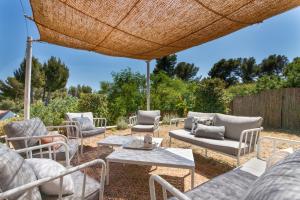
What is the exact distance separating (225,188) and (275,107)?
7492mm

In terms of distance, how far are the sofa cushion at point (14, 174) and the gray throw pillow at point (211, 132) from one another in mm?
2851

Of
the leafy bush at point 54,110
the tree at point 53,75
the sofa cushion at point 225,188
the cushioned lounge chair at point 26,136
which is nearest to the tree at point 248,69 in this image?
the leafy bush at point 54,110

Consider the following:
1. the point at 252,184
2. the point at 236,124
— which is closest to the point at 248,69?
the point at 236,124

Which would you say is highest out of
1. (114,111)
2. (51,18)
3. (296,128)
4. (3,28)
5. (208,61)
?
(3,28)

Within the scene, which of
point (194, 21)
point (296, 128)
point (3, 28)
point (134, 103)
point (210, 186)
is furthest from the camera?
point (3, 28)

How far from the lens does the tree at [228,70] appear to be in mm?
20594

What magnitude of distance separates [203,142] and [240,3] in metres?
2.09

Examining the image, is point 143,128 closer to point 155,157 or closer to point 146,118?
point 146,118

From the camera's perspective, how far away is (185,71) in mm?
20391

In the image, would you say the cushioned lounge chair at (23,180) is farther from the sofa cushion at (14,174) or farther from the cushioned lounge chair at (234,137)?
the cushioned lounge chair at (234,137)

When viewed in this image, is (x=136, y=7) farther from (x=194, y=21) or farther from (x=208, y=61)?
(x=208, y=61)

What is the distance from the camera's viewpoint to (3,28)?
48.7 feet

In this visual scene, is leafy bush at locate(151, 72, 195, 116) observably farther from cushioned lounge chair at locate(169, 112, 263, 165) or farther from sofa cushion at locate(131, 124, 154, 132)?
cushioned lounge chair at locate(169, 112, 263, 165)

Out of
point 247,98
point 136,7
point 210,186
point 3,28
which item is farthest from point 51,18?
point 3,28
